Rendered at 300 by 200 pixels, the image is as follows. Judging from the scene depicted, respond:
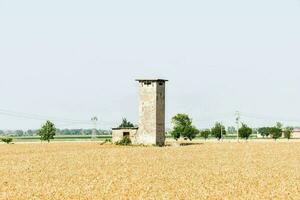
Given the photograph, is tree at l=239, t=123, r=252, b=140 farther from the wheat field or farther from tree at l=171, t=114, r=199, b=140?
the wheat field

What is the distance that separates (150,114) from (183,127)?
4910 centimetres

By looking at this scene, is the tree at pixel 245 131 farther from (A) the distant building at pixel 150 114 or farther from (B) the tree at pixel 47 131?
(A) the distant building at pixel 150 114

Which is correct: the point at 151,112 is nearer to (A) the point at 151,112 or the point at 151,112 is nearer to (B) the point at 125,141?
(A) the point at 151,112

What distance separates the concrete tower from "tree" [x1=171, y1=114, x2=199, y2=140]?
153ft

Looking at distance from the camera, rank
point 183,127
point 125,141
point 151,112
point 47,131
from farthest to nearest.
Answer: point 47,131 → point 183,127 → point 125,141 → point 151,112

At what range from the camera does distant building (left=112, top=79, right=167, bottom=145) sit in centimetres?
8406

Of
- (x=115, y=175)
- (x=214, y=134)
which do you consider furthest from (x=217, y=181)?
(x=214, y=134)

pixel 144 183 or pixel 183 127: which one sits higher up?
pixel 183 127

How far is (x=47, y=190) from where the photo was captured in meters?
26.6

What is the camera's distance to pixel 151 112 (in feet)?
276

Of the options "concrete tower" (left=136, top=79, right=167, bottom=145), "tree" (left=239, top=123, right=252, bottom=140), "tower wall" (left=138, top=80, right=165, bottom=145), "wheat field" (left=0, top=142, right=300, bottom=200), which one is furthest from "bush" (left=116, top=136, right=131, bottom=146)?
"tree" (left=239, top=123, right=252, bottom=140)

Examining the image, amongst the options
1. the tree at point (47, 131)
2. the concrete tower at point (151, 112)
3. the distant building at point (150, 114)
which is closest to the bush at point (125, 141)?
the distant building at point (150, 114)

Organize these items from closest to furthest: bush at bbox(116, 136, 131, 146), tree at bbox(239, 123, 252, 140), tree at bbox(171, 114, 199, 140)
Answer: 1. bush at bbox(116, 136, 131, 146)
2. tree at bbox(171, 114, 199, 140)
3. tree at bbox(239, 123, 252, 140)

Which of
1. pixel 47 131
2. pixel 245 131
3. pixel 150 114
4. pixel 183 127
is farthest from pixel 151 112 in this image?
pixel 245 131
